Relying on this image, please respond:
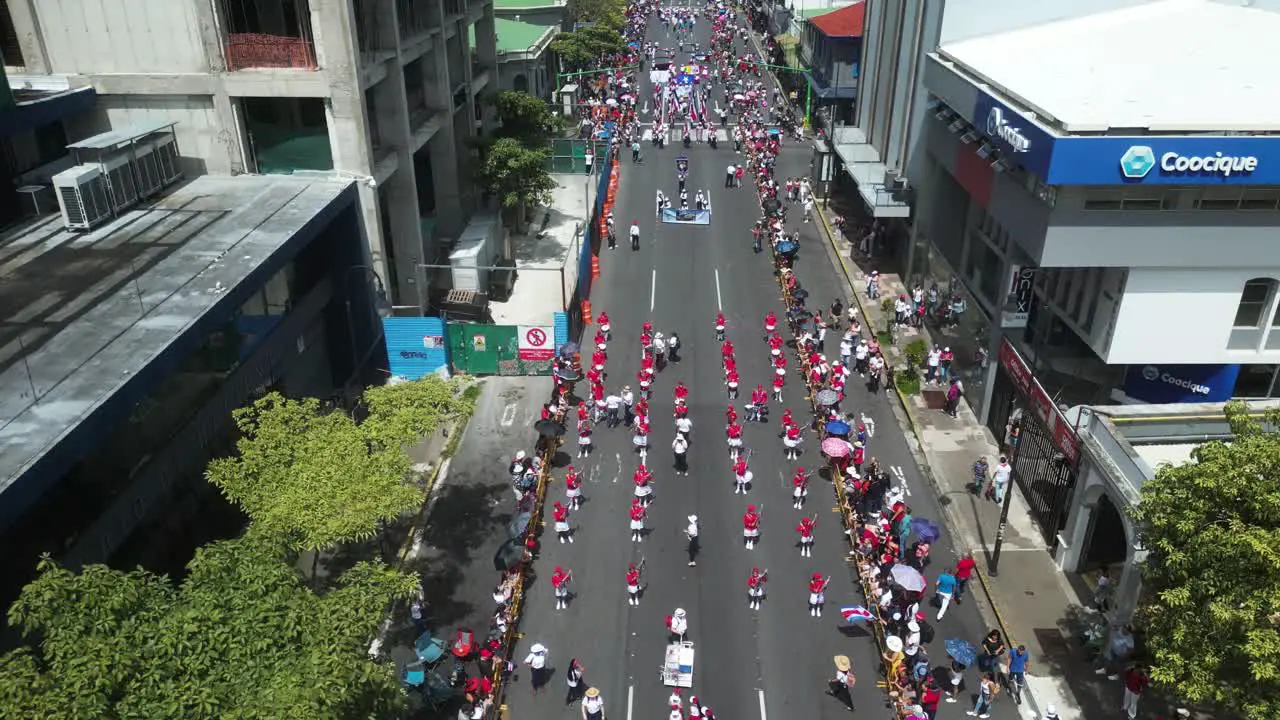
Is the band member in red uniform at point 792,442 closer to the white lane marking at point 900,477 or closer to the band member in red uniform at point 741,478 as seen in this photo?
the band member in red uniform at point 741,478

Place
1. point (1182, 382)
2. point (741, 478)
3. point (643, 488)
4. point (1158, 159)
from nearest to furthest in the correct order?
1. point (1158, 159)
2. point (1182, 382)
3. point (643, 488)
4. point (741, 478)

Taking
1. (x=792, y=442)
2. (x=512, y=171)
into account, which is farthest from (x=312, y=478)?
(x=512, y=171)

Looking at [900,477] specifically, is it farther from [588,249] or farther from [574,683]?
[588,249]

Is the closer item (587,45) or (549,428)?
(549,428)

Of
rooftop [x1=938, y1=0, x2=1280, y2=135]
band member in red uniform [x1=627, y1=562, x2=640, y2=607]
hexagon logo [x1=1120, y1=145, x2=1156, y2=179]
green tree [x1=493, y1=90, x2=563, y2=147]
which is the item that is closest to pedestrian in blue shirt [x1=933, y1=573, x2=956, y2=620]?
band member in red uniform [x1=627, y1=562, x2=640, y2=607]

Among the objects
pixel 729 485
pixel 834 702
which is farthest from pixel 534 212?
pixel 834 702

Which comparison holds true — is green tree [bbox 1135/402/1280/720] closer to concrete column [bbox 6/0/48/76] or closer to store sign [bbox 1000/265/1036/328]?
store sign [bbox 1000/265/1036/328]
